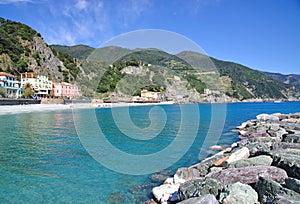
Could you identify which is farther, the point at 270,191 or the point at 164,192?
the point at 164,192

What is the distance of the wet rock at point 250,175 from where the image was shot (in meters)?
6.93

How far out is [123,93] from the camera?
12638cm

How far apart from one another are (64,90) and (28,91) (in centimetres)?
2029

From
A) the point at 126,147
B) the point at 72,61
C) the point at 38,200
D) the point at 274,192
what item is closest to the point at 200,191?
the point at 274,192

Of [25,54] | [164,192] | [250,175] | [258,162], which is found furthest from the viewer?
[25,54]

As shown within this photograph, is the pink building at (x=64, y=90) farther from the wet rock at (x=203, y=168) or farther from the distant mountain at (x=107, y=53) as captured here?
the wet rock at (x=203, y=168)

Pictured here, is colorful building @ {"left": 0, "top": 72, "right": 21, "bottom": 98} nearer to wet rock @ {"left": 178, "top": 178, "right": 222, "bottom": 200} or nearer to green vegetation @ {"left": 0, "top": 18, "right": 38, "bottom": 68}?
green vegetation @ {"left": 0, "top": 18, "right": 38, "bottom": 68}

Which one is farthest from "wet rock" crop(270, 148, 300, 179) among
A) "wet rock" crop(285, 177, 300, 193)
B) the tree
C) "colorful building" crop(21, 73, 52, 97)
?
"colorful building" crop(21, 73, 52, 97)

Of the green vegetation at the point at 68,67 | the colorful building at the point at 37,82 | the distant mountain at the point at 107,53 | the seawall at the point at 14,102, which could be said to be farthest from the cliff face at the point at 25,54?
the distant mountain at the point at 107,53

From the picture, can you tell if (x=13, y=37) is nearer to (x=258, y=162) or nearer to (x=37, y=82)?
(x=37, y=82)

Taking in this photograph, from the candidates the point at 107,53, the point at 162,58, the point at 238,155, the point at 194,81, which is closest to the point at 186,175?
the point at 238,155

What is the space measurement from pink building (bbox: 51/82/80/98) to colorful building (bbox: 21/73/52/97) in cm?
383

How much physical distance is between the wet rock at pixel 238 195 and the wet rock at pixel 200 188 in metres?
0.36

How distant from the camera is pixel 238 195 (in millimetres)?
6090
